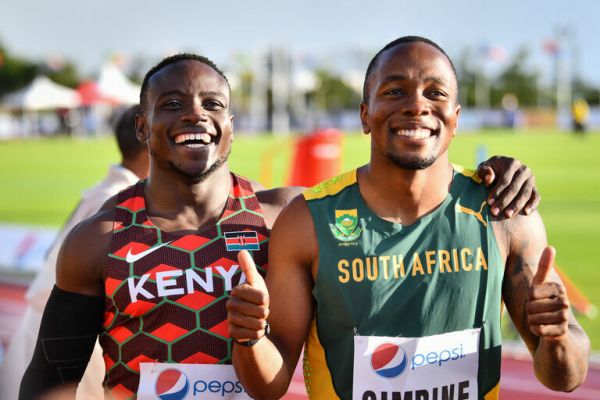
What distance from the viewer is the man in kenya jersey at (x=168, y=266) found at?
2.37 meters

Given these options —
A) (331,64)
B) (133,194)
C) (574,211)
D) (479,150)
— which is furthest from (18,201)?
(331,64)

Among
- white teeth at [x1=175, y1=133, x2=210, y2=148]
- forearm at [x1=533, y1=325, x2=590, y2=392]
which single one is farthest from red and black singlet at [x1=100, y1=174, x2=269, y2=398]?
forearm at [x1=533, y1=325, x2=590, y2=392]

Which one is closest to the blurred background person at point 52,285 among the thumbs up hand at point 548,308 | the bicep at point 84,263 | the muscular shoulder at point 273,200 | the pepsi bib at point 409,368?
the bicep at point 84,263

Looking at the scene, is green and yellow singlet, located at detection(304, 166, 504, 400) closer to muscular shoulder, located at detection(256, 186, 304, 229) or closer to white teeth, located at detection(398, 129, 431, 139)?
white teeth, located at detection(398, 129, 431, 139)

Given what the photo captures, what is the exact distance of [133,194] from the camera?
2.59 m

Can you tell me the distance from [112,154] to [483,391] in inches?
1080

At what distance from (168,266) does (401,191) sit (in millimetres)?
744

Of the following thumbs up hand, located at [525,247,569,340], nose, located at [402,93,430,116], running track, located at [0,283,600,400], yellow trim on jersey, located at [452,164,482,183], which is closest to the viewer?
thumbs up hand, located at [525,247,569,340]

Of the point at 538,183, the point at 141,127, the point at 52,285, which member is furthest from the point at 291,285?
the point at 538,183

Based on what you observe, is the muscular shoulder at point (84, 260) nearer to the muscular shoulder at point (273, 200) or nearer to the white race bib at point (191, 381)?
the white race bib at point (191, 381)

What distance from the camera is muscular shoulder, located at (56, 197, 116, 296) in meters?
2.39

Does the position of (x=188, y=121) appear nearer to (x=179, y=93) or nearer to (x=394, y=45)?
(x=179, y=93)

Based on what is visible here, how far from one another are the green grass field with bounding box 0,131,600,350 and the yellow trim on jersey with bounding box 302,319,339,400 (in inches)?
150

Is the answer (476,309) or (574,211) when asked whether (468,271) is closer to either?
(476,309)
